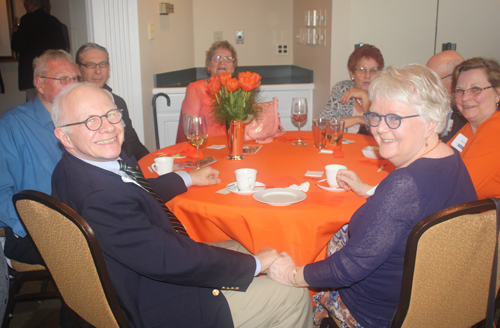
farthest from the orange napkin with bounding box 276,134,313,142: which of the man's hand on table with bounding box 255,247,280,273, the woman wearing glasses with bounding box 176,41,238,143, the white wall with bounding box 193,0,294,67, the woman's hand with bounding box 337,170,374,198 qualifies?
the white wall with bounding box 193,0,294,67

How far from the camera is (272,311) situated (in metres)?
1.33

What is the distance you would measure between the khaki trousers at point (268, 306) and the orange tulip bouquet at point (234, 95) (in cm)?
96

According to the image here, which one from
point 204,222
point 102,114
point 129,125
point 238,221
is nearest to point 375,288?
point 238,221

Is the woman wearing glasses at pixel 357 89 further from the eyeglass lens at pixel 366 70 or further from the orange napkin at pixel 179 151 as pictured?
the orange napkin at pixel 179 151

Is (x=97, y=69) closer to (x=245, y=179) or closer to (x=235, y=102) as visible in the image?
(x=235, y=102)

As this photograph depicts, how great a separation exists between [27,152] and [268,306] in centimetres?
138

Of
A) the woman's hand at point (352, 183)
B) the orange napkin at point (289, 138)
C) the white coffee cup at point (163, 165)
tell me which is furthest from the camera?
the orange napkin at point (289, 138)

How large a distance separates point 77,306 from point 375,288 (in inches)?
36.8

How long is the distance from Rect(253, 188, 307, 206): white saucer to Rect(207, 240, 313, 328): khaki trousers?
0.30 meters

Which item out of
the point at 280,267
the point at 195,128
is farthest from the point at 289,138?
the point at 280,267

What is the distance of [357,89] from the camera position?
3.11 metres

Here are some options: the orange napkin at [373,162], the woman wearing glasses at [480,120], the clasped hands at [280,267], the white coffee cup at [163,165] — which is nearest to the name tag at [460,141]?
the woman wearing glasses at [480,120]

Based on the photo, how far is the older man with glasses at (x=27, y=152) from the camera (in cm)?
173

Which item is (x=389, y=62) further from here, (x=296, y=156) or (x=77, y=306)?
(x=77, y=306)
